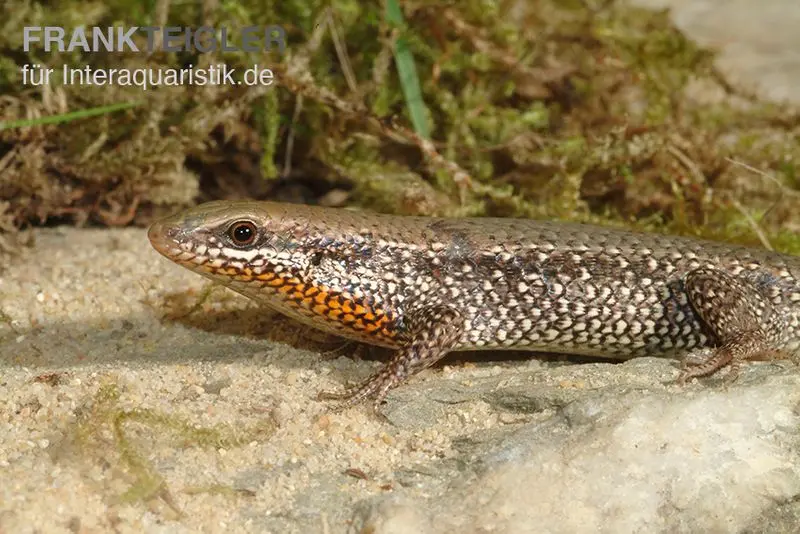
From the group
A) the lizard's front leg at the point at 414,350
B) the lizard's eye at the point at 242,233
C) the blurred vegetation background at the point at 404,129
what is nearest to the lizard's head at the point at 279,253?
the lizard's eye at the point at 242,233

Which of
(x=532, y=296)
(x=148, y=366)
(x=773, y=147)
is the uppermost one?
(x=773, y=147)

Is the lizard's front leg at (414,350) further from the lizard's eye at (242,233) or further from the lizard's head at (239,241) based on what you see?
the lizard's eye at (242,233)

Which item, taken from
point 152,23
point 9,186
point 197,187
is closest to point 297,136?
point 197,187

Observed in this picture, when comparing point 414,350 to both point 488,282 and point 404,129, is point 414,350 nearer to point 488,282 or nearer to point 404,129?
point 488,282

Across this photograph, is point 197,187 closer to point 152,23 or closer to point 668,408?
point 152,23

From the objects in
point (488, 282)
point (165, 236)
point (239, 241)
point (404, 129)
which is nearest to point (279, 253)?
point (239, 241)

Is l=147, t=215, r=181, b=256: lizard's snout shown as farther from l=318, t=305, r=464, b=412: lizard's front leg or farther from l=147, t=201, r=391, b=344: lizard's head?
l=318, t=305, r=464, b=412: lizard's front leg

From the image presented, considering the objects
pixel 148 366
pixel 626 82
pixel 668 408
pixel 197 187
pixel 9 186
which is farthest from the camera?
pixel 626 82

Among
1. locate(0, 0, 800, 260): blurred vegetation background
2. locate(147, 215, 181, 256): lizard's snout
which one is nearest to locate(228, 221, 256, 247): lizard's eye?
locate(147, 215, 181, 256): lizard's snout
